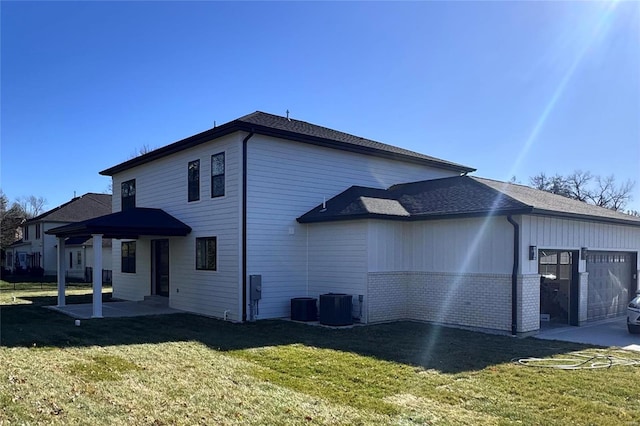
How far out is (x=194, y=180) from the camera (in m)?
15.8

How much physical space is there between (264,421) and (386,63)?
36.9ft

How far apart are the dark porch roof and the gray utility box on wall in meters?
5.52

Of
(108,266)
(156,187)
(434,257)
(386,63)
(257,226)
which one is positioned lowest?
(108,266)

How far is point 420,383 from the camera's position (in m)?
6.86

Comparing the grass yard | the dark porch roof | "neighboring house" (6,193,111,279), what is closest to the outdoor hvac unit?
the grass yard

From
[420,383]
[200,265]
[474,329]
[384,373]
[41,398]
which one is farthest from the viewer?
[200,265]

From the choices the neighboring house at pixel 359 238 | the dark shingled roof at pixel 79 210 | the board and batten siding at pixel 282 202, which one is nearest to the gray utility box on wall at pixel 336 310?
the neighboring house at pixel 359 238

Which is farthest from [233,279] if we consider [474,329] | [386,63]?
[386,63]

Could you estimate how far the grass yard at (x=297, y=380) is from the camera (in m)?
5.45

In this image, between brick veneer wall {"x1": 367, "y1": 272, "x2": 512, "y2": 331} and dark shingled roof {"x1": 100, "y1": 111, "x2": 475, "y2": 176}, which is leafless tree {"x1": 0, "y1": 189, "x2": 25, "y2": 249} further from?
brick veneer wall {"x1": 367, "y1": 272, "x2": 512, "y2": 331}

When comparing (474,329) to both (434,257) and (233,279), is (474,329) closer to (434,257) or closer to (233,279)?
(434,257)

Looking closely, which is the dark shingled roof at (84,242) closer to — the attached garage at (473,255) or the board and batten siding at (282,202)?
the board and batten siding at (282,202)

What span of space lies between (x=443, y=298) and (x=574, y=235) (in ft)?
12.9

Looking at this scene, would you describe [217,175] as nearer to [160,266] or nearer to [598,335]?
[160,266]
